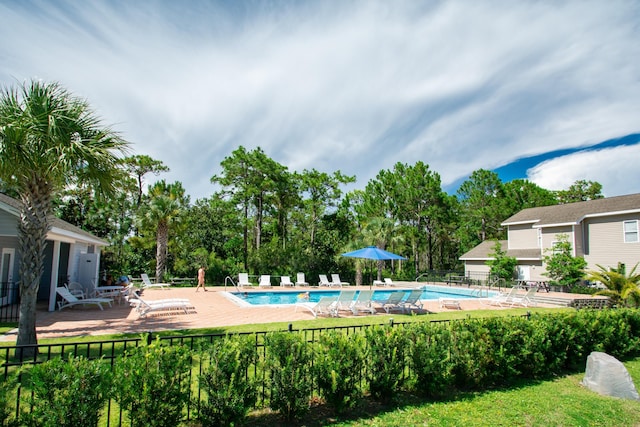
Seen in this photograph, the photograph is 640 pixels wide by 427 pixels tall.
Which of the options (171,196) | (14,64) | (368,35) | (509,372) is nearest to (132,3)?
(14,64)

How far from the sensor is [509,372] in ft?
20.8

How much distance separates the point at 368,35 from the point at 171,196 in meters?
21.7

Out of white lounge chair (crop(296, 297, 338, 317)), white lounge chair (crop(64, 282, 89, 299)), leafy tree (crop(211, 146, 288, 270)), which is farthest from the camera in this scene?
leafy tree (crop(211, 146, 288, 270))

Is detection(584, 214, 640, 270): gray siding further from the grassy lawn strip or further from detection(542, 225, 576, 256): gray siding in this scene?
the grassy lawn strip

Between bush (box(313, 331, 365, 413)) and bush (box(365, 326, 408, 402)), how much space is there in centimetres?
22

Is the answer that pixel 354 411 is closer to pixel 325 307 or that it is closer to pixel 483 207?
pixel 325 307

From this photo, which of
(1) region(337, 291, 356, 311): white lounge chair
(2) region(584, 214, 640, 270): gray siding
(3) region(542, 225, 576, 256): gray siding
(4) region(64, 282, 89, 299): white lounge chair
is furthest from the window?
(4) region(64, 282, 89, 299): white lounge chair

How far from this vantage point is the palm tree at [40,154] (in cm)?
679

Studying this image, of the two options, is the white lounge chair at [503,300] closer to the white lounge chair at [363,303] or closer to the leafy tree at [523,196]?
the white lounge chair at [363,303]

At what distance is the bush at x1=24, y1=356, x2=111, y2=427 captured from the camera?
3.41 m

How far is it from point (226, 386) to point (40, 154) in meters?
6.13

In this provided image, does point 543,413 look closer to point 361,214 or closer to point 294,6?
point 294,6

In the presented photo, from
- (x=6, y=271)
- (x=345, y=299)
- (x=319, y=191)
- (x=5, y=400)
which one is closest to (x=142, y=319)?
(x=345, y=299)

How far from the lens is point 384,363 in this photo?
209 inches
